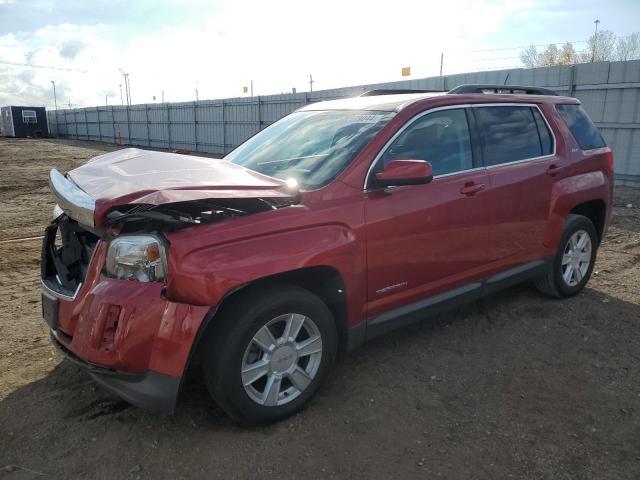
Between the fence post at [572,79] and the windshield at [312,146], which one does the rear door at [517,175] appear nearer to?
the windshield at [312,146]

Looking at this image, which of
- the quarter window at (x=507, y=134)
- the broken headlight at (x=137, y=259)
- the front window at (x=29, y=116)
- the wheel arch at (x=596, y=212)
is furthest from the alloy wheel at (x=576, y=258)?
the front window at (x=29, y=116)

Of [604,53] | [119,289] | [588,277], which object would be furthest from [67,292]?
[604,53]

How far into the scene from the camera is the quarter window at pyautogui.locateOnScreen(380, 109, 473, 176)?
341 cm

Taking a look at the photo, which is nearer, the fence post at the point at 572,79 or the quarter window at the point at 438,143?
the quarter window at the point at 438,143

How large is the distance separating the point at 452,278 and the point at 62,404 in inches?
106

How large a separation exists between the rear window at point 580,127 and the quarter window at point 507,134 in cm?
53

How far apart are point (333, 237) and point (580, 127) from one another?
10.5 ft

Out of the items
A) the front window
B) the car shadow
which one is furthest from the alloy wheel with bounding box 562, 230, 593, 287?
the front window

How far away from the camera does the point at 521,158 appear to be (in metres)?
4.15

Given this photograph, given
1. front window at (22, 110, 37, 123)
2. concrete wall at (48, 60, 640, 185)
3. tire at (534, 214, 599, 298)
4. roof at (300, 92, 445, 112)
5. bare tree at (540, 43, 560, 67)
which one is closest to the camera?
roof at (300, 92, 445, 112)

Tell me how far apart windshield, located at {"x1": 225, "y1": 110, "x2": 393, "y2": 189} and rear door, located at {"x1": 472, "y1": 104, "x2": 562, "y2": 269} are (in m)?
1.04

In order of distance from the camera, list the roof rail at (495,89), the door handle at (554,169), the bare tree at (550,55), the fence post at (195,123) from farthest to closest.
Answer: the bare tree at (550,55) < the fence post at (195,123) < the door handle at (554,169) < the roof rail at (495,89)

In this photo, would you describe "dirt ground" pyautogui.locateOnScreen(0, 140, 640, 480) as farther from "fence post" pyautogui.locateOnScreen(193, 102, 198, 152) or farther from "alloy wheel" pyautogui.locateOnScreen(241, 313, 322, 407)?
"fence post" pyautogui.locateOnScreen(193, 102, 198, 152)

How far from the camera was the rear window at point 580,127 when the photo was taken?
15.4ft
